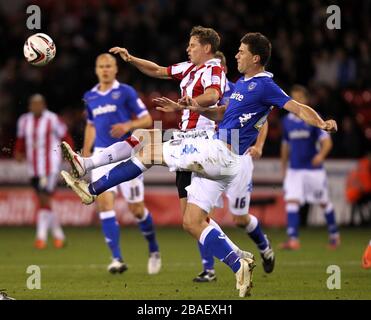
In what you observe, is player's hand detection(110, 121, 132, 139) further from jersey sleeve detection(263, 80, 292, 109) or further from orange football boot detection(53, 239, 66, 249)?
orange football boot detection(53, 239, 66, 249)

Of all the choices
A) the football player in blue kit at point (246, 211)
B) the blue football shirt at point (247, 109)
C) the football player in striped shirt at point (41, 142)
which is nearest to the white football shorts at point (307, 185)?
the football player in striped shirt at point (41, 142)

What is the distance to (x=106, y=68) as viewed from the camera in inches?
461

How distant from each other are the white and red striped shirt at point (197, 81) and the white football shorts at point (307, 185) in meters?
5.60

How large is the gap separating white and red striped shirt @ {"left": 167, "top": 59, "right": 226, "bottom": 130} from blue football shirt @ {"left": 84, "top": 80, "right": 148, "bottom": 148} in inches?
79.0

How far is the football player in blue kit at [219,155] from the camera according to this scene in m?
8.57

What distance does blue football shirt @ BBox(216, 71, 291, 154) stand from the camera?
28.8ft

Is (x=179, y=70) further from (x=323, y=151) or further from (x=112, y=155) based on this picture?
(x=323, y=151)

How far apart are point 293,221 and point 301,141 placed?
50.3 inches

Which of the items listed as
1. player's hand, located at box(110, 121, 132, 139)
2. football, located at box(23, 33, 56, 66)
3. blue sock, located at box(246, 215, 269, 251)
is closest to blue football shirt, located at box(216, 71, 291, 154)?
football, located at box(23, 33, 56, 66)

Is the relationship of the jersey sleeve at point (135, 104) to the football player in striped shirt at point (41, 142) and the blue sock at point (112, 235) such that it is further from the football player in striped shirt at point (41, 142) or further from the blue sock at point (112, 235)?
the football player in striped shirt at point (41, 142)

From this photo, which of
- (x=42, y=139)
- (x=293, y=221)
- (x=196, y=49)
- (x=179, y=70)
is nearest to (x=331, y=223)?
(x=293, y=221)

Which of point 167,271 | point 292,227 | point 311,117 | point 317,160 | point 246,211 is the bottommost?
point 167,271
